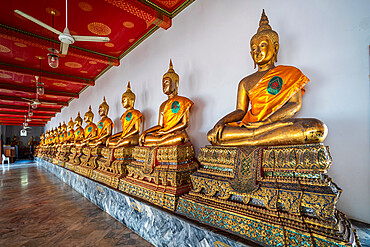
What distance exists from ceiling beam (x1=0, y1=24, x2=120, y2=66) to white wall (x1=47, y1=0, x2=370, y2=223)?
6.59ft

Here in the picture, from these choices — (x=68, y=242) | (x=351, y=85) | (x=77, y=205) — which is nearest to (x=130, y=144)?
(x=77, y=205)

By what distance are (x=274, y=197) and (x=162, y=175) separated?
1.05 meters

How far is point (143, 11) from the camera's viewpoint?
8.84ft

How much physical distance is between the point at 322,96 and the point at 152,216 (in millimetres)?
1815

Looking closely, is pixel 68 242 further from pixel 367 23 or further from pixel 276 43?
pixel 367 23

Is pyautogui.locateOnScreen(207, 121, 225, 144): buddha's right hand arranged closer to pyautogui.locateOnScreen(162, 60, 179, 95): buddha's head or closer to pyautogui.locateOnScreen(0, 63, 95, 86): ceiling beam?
pyautogui.locateOnScreen(162, 60, 179, 95): buddha's head

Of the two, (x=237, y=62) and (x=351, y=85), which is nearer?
(x=351, y=85)

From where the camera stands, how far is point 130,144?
2.85 meters

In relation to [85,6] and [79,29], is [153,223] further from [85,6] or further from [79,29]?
[79,29]

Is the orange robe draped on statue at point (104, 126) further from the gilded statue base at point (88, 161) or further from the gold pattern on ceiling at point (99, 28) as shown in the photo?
the gold pattern on ceiling at point (99, 28)

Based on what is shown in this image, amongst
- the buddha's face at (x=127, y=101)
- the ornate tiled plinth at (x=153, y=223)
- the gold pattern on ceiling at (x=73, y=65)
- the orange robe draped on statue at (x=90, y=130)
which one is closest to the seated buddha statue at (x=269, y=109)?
the ornate tiled plinth at (x=153, y=223)

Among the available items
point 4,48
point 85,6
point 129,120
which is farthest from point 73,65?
point 129,120

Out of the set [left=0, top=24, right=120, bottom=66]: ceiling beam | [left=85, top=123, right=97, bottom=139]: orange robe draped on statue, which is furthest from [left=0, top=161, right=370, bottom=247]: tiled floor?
[left=0, top=24, right=120, bottom=66]: ceiling beam

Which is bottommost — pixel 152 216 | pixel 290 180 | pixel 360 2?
pixel 152 216
